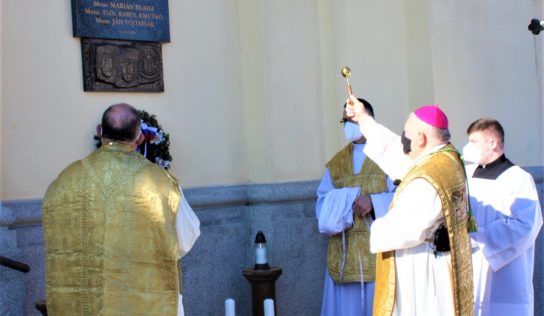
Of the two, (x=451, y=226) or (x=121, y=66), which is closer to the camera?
(x=451, y=226)

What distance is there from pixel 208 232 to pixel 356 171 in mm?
1306

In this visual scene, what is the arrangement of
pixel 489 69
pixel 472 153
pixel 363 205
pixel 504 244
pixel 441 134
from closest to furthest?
pixel 441 134 → pixel 504 244 → pixel 472 153 → pixel 363 205 → pixel 489 69

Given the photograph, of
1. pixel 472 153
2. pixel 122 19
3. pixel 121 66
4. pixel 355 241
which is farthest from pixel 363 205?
pixel 122 19

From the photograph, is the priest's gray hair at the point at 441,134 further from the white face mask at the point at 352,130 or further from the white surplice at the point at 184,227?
the white face mask at the point at 352,130

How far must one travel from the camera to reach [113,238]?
5023 millimetres

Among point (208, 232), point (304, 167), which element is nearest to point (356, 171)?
point (304, 167)

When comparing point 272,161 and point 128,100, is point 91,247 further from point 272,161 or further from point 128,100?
point 272,161

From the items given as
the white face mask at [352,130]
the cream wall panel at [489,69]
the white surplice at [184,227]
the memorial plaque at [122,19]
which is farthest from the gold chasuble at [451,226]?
the cream wall panel at [489,69]

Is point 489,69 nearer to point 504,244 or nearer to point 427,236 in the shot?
point 504,244

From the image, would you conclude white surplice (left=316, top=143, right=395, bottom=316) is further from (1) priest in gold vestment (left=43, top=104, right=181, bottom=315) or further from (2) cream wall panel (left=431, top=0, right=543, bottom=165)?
(1) priest in gold vestment (left=43, top=104, right=181, bottom=315)

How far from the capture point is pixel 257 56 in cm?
760

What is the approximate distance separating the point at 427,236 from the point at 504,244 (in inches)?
48.5

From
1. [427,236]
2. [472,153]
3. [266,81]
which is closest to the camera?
[427,236]

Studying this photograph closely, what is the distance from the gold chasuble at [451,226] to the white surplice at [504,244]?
908mm
